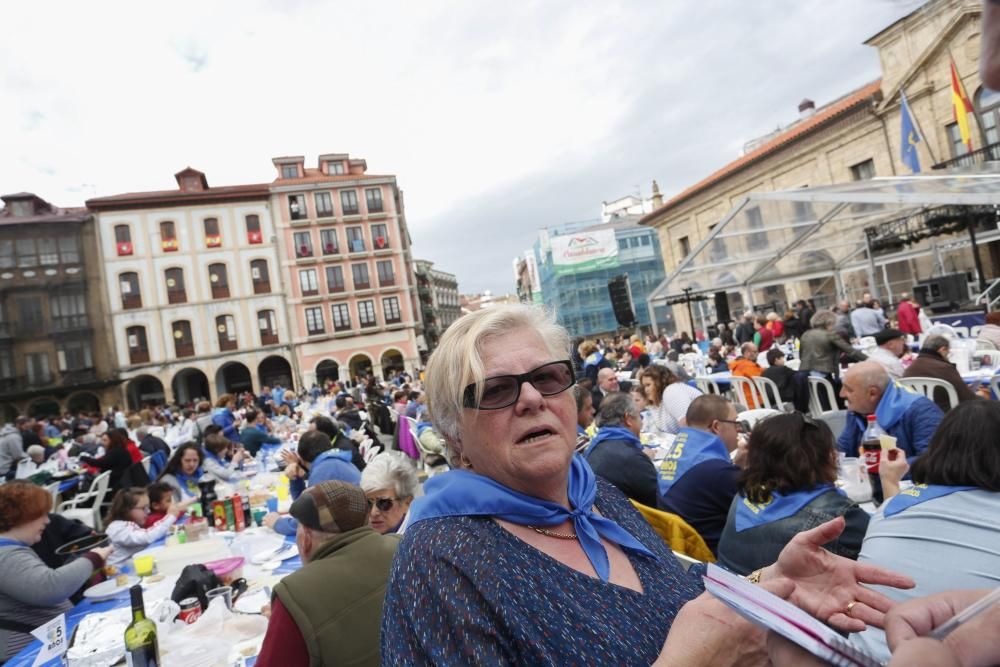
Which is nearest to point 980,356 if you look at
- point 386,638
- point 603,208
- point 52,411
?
point 386,638

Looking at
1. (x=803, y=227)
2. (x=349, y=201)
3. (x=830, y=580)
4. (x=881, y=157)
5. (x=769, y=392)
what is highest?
(x=349, y=201)

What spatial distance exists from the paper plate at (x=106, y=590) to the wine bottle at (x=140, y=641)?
1.25 metres

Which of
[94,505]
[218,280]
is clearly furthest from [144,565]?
[218,280]

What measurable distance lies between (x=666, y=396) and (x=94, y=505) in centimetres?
693

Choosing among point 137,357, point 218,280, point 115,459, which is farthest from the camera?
point 218,280

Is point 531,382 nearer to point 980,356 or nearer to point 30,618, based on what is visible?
point 30,618

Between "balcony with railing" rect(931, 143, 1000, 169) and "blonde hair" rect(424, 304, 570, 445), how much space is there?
799 inches

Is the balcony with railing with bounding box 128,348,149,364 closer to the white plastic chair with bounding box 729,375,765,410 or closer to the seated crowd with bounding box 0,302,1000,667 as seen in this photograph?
the seated crowd with bounding box 0,302,1000,667

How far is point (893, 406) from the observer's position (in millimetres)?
3568

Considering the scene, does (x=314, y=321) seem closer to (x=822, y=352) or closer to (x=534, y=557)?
(x=822, y=352)

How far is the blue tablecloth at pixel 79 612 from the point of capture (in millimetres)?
2548

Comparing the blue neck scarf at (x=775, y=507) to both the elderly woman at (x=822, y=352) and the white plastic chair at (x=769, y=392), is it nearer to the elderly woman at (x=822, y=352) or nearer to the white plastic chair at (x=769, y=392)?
the white plastic chair at (x=769, y=392)

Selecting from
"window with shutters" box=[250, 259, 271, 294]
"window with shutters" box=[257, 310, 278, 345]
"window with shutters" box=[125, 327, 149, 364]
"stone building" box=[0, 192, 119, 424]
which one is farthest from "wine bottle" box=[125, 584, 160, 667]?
"stone building" box=[0, 192, 119, 424]

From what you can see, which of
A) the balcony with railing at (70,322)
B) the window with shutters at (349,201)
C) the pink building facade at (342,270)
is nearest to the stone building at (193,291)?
the pink building facade at (342,270)
